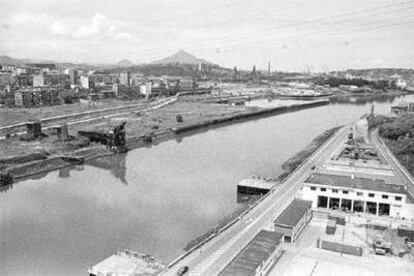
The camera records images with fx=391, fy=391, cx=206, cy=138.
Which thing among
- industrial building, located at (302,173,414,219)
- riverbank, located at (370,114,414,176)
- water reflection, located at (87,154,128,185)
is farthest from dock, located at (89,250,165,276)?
riverbank, located at (370,114,414,176)

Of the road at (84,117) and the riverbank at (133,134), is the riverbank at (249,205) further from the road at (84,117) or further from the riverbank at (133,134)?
the road at (84,117)

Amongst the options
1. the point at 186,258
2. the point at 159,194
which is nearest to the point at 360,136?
the point at 159,194

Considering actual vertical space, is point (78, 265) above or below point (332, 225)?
below

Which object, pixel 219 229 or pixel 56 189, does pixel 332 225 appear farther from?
pixel 56 189

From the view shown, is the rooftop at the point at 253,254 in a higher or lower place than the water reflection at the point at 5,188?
higher

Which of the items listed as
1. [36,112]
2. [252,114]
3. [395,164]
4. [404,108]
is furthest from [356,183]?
[404,108]

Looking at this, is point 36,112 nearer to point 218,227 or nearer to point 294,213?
point 218,227

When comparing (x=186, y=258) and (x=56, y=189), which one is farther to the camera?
(x=56, y=189)

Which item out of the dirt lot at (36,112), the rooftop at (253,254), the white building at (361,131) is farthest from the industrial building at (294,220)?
the dirt lot at (36,112)
